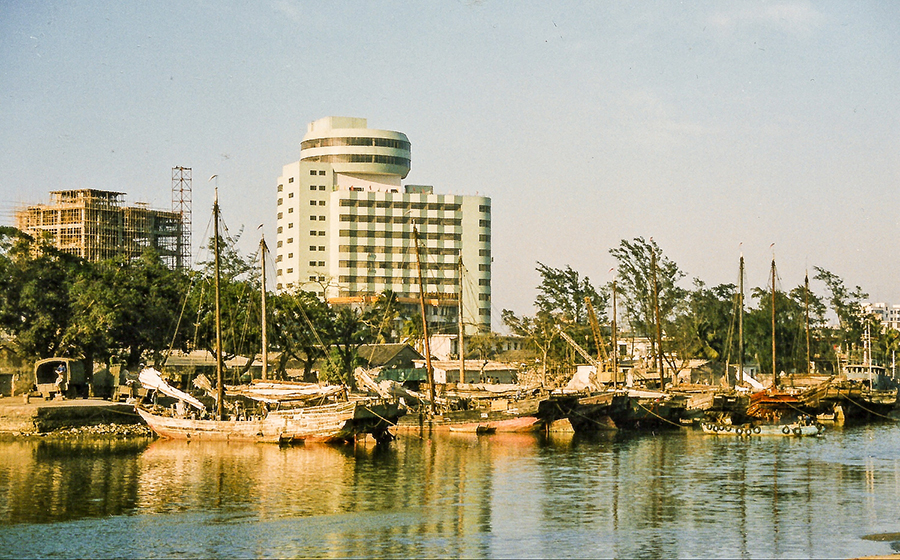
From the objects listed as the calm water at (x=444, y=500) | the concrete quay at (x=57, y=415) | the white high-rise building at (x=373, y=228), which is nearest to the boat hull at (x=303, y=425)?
the calm water at (x=444, y=500)

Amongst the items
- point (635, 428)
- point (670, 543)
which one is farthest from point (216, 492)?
point (635, 428)

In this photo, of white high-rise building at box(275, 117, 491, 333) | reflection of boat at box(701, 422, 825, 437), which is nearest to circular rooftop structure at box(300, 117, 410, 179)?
white high-rise building at box(275, 117, 491, 333)

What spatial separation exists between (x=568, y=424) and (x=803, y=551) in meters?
44.1

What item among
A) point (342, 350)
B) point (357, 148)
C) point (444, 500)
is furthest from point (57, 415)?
point (357, 148)

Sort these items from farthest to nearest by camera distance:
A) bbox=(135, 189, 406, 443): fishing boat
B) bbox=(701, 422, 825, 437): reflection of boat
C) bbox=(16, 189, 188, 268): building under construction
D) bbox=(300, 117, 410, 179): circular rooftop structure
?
bbox=(300, 117, 410, 179): circular rooftop structure
bbox=(16, 189, 188, 268): building under construction
bbox=(701, 422, 825, 437): reflection of boat
bbox=(135, 189, 406, 443): fishing boat

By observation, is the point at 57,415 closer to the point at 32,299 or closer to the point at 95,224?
the point at 32,299

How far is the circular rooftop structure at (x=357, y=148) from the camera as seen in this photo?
618 ft

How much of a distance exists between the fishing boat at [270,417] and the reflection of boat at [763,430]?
74.9 feet

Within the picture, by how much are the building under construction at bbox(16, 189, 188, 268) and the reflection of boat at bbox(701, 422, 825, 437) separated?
109 meters

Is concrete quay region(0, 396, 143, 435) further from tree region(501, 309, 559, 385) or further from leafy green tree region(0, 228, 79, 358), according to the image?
tree region(501, 309, 559, 385)

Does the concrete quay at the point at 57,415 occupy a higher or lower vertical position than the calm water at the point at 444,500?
higher

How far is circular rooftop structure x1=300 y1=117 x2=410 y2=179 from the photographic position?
188375 millimetres

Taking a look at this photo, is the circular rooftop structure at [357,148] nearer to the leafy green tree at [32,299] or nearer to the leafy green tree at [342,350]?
the leafy green tree at [342,350]

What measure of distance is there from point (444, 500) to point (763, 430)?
39.4m
